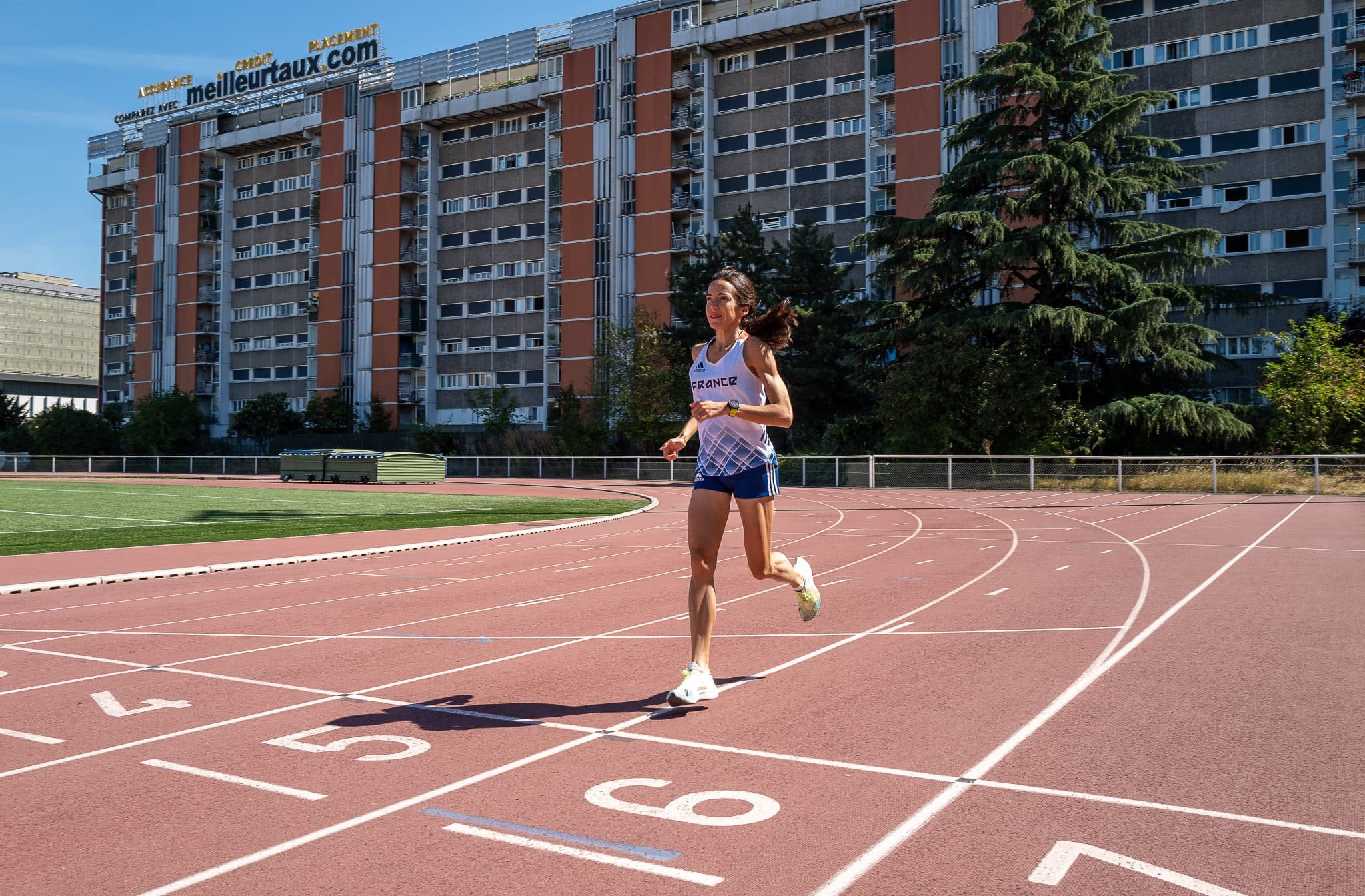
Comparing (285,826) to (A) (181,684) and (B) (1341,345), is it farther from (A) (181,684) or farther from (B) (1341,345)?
(B) (1341,345)

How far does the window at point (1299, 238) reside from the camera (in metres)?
49.6

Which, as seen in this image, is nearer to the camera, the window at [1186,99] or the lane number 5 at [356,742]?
the lane number 5 at [356,742]

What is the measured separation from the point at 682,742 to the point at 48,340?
610 ft

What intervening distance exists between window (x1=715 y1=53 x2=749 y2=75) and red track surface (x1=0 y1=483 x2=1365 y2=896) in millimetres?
58553

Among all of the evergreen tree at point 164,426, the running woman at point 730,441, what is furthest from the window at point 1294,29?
the evergreen tree at point 164,426

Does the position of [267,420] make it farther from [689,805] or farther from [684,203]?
[689,805]

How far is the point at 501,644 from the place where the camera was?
760cm

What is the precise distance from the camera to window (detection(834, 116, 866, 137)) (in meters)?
60.2

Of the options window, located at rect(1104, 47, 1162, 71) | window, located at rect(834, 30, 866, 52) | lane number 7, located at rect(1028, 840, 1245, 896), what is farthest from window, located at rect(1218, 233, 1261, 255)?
lane number 7, located at rect(1028, 840, 1245, 896)

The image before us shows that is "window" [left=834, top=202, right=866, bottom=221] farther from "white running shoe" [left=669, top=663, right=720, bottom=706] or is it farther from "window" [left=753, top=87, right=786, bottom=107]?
"white running shoe" [left=669, top=663, right=720, bottom=706]

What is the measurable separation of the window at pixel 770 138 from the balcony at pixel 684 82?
4979 mm

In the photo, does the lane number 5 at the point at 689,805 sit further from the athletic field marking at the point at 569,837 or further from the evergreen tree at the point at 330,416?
the evergreen tree at the point at 330,416

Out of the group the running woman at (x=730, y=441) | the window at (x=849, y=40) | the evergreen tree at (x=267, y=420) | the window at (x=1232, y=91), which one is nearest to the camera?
the running woman at (x=730, y=441)

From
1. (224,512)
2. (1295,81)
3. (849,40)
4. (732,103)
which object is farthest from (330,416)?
(1295,81)
